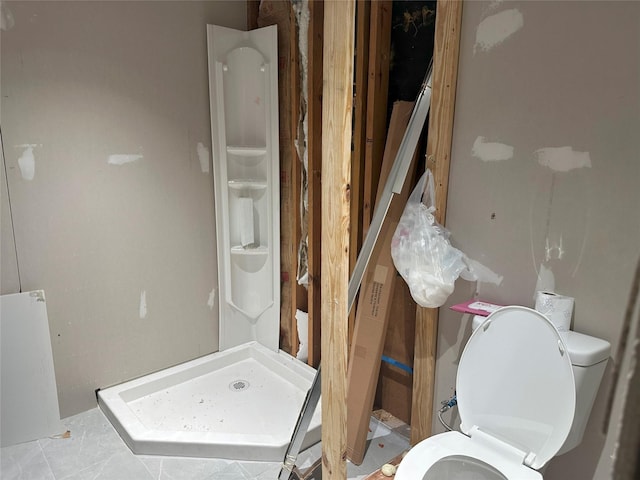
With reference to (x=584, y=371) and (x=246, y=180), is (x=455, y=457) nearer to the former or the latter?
(x=584, y=371)

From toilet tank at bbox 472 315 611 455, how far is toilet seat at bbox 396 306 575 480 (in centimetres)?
5

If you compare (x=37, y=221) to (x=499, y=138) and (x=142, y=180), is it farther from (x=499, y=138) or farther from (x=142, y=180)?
(x=499, y=138)

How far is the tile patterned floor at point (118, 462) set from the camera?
5.73 feet

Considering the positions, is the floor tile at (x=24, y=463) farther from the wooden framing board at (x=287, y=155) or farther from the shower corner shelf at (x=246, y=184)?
the shower corner shelf at (x=246, y=184)

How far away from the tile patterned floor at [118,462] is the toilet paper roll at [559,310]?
98cm

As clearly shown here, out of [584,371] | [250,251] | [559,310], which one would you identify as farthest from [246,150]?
[584,371]

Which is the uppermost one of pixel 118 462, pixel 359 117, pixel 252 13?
pixel 252 13

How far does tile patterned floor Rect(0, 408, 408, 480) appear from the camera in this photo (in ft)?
5.73

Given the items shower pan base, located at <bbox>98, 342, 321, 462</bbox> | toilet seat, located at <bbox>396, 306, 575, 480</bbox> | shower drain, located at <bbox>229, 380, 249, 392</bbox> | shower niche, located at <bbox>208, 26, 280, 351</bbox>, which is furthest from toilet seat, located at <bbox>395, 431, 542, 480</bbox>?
shower niche, located at <bbox>208, 26, 280, 351</bbox>

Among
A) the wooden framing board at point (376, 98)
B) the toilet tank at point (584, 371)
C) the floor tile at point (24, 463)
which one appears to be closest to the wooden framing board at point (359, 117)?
the wooden framing board at point (376, 98)

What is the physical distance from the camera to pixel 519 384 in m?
1.32

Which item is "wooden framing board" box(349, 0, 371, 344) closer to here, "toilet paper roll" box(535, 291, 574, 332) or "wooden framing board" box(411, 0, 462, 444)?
"wooden framing board" box(411, 0, 462, 444)

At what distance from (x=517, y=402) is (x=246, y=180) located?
1.79m

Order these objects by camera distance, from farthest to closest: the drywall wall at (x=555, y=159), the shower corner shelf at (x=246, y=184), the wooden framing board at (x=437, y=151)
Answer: the shower corner shelf at (x=246, y=184)
the wooden framing board at (x=437, y=151)
the drywall wall at (x=555, y=159)
